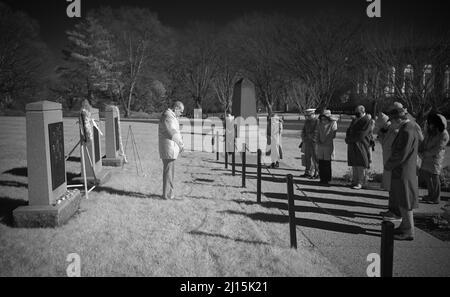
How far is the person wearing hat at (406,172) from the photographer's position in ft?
16.0

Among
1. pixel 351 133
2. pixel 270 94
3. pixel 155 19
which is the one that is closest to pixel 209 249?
pixel 351 133

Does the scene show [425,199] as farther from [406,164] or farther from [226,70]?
[226,70]

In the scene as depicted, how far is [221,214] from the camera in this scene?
6.04m

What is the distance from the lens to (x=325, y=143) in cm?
865

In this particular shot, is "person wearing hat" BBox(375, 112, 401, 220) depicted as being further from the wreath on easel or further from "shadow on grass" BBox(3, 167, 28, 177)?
"shadow on grass" BBox(3, 167, 28, 177)

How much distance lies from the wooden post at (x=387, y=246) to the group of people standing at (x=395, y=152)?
238 centimetres

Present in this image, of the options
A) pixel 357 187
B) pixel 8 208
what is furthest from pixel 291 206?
pixel 8 208

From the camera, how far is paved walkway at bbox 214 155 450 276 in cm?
420

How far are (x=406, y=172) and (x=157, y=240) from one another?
383cm

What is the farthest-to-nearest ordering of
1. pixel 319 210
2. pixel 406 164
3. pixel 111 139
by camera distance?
pixel 111 139, pixel 319 210, pixel 406 164

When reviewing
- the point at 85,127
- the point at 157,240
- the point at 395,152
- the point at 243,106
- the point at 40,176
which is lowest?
the point at 157,240

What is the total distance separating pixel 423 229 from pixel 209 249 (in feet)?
12.2

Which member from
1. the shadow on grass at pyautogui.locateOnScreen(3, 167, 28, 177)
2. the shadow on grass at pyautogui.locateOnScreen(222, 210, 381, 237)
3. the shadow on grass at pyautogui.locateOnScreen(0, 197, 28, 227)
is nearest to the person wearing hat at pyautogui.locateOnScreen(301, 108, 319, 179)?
the shadow on grass at pyautogui.locateOnScreen(222, 210, 381, 237)
